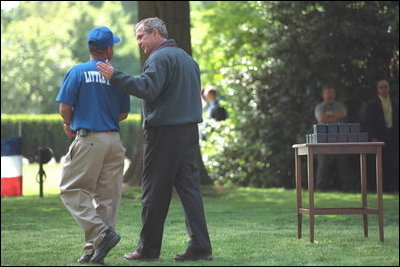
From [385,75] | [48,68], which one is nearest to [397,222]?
[385,75]

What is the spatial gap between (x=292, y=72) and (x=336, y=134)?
11872 mm

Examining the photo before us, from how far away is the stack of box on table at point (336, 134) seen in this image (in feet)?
36.2

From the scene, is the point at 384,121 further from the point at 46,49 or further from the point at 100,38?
the point at 46,49

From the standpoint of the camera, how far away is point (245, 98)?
2411 centimetres

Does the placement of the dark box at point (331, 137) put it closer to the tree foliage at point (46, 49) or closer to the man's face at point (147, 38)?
the man's face at point (147, 38)

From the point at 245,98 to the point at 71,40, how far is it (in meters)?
43.6

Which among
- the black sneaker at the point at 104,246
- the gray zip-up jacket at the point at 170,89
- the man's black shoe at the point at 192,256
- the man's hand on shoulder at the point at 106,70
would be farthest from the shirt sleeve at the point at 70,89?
the man's black shoe at the point at 192,256

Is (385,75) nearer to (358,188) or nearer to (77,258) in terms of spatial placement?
(358,188)

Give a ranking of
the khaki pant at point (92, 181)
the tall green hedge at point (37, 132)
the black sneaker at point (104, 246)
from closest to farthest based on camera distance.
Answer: the black sneaker at point (104, 246) < the khaki pant at point (92, 181) < the tall green hedge at point (37, 132)

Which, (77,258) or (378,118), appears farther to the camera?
(378,118)

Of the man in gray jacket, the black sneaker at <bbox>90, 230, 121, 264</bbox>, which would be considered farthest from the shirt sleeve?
the black sneaker at <bbox>90, 230, 121, 264</bbox>

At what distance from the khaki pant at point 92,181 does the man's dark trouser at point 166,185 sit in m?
0.26

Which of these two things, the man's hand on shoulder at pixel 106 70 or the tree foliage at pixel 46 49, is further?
the tree foliage at pixel 46 49

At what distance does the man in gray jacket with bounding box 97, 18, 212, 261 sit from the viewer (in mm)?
9133
